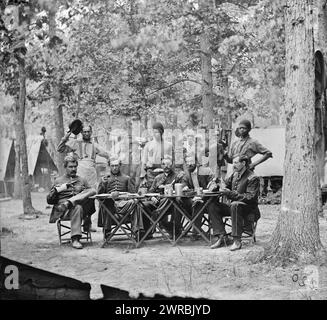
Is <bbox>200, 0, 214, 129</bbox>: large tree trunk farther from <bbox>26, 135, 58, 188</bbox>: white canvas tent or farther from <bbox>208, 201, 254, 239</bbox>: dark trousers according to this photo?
<bbox>26, 135, 58, 188</bbox>: white canvas tent

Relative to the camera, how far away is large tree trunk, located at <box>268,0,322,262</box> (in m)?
5.24

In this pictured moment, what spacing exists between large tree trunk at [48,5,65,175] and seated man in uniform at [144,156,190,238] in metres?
1.21

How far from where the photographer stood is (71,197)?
6.82 meters

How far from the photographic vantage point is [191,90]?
5.47 m

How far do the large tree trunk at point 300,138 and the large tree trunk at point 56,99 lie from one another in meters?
2.27

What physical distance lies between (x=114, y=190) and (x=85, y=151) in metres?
0.63

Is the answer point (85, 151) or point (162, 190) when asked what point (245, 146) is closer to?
point (162, 190)

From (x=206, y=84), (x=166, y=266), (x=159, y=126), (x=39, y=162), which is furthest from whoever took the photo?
(x=39, y=162)

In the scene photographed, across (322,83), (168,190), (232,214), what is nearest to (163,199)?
(168,190)
